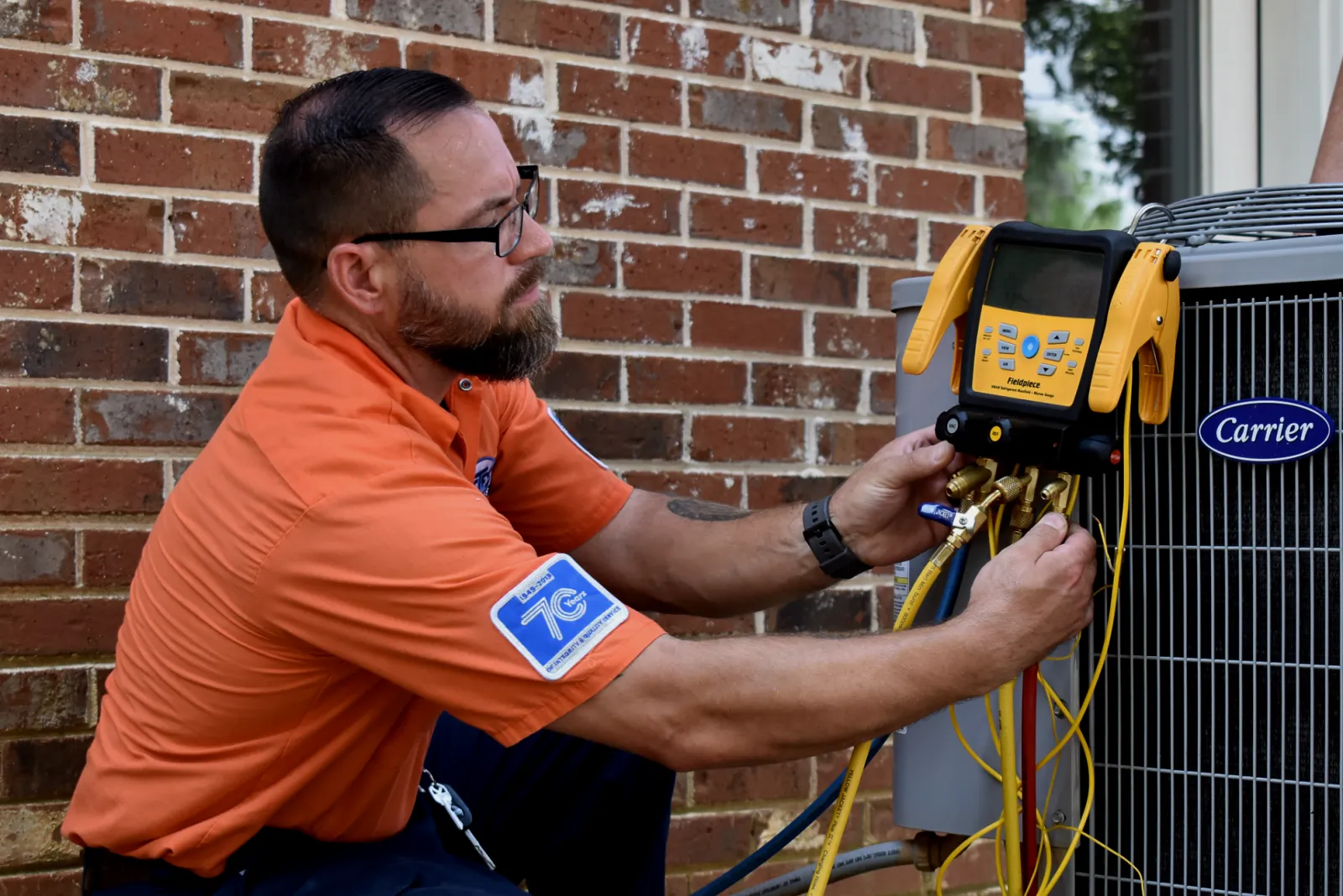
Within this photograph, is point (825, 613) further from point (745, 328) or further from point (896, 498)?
point (896, 498)

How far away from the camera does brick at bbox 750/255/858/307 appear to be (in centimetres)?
255

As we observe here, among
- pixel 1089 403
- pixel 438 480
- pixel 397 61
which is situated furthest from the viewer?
pixel 397 61

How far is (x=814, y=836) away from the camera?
8.48 feet

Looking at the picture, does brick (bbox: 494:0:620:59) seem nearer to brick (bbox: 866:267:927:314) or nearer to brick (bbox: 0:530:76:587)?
brick (bbox: 866:267:927:314)

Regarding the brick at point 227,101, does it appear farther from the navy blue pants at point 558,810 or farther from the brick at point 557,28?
the navy blue pants at point 558,810

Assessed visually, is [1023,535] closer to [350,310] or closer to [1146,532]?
[1146,532]

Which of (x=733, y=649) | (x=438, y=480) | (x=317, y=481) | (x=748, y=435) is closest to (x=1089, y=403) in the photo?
(x=733, y=649)

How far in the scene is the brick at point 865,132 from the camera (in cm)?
260

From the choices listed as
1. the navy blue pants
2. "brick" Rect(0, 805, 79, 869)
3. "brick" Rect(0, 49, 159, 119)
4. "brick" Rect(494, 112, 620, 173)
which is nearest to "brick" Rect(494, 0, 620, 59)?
"brick" Rect(494, 112, 620, 173)

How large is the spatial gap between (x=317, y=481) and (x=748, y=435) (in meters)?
1.09

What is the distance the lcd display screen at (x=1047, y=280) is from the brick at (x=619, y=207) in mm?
948

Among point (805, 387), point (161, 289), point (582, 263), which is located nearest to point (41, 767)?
point (161, 289)

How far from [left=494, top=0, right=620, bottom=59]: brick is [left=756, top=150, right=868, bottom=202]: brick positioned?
1.14ft

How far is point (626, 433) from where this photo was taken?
2.43 meters
